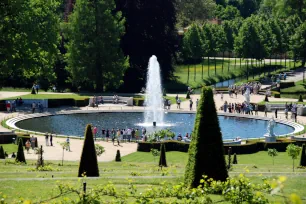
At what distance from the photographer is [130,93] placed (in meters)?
87.8

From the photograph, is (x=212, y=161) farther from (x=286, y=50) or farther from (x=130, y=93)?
(x=286, y=50)

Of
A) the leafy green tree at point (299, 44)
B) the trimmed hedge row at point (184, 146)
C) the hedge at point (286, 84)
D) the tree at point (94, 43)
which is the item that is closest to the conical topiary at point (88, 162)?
the trimmed hedge row at point (184, 146)

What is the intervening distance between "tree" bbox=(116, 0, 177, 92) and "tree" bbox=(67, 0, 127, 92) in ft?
18.0

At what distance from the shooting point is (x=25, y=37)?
5431 cm

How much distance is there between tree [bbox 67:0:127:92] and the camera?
281ft

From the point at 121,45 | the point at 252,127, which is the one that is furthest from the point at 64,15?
the point at 252,127

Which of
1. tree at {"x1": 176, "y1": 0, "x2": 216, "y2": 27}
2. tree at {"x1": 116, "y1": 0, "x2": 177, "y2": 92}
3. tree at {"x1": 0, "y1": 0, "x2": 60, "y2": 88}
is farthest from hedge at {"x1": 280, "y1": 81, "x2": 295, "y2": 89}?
tree at {"x1": 176, "y1": 0, "x2": 216, "y2": 27}

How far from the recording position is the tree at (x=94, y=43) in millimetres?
85688

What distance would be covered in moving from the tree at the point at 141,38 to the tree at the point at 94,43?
18.0ft

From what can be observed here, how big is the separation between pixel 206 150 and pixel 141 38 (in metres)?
69.3

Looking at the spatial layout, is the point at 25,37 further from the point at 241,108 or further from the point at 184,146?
the point at 241,108

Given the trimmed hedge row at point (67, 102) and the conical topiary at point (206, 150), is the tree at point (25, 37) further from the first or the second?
the conical topiary at point (206, 150)

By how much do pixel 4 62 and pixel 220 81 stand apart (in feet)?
191

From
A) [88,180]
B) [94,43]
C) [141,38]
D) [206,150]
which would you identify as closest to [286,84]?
[141,38]
